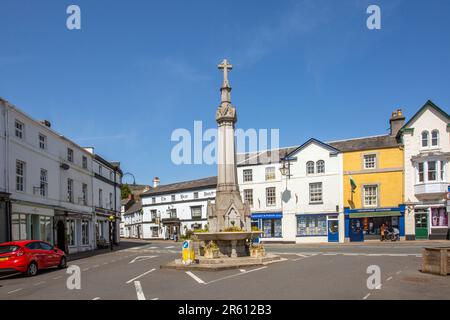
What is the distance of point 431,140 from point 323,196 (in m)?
10.3

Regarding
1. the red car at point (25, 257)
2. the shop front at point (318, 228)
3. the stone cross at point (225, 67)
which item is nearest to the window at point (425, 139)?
the shop front at point (318, 228)

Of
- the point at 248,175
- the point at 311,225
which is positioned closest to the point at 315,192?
the point at 311,225

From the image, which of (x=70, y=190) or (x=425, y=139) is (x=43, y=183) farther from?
(x=425, y=139)

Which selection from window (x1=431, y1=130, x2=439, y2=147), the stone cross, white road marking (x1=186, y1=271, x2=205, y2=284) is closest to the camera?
white road marking (x1=186, y1=271, x2=205, y2=284)

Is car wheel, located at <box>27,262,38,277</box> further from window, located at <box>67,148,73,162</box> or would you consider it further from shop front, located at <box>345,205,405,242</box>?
shop front, located at <box>345,205,405,242</box>

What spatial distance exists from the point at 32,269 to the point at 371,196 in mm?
29770

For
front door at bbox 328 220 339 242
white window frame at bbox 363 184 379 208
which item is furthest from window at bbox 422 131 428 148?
front door at bbox 328 220 339 242

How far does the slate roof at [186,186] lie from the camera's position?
5959 centimetres

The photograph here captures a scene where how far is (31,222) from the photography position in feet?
90.7

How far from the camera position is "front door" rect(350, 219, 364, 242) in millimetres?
39688

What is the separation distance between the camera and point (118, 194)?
5097cm

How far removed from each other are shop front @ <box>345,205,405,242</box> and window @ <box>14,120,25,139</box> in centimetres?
2691

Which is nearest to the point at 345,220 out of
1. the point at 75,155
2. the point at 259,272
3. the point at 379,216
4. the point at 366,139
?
the point at 379,216
